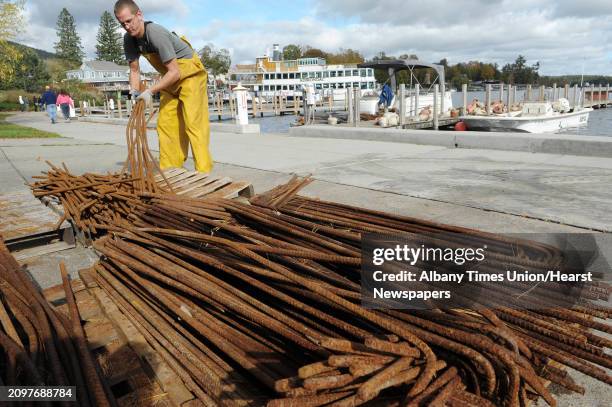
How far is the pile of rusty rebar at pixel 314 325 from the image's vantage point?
139 centimetres

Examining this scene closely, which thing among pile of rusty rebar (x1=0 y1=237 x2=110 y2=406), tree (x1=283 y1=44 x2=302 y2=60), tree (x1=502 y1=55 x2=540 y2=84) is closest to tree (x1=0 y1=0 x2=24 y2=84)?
pile of rusty rebar (x1=0 y1=237 x2=110 y2=406)

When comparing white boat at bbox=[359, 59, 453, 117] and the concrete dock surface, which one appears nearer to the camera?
the concrete dock surface

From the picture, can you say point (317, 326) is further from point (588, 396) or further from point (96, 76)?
point (96, 76)

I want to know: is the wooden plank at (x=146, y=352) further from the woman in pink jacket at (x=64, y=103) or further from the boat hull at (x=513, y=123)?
the woman in pink jacket at (x=64, y=103)

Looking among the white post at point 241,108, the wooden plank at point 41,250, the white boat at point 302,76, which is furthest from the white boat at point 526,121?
the white boat at point 302,76

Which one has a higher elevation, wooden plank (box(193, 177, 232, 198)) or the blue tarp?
the blue tarp

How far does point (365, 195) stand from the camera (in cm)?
504

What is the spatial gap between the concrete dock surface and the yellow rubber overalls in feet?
3.36

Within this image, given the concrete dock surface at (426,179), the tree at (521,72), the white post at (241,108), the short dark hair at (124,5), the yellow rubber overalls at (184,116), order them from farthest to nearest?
the tree at (521,72) < the white post at (241,108) < the yellow rubber overalls at (184,116) < the short dark hair at (124,5) < the concrete dock surface at (426,179)

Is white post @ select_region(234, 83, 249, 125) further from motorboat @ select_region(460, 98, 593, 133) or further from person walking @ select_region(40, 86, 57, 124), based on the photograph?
person walking @ select_region(40, 86, 57, 124)

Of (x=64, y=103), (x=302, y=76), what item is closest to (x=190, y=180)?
(x=64, y=103)

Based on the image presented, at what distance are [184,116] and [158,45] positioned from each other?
823 millimetres

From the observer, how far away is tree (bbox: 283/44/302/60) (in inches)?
4673

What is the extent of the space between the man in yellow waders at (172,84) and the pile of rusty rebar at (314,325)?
7.50ft
